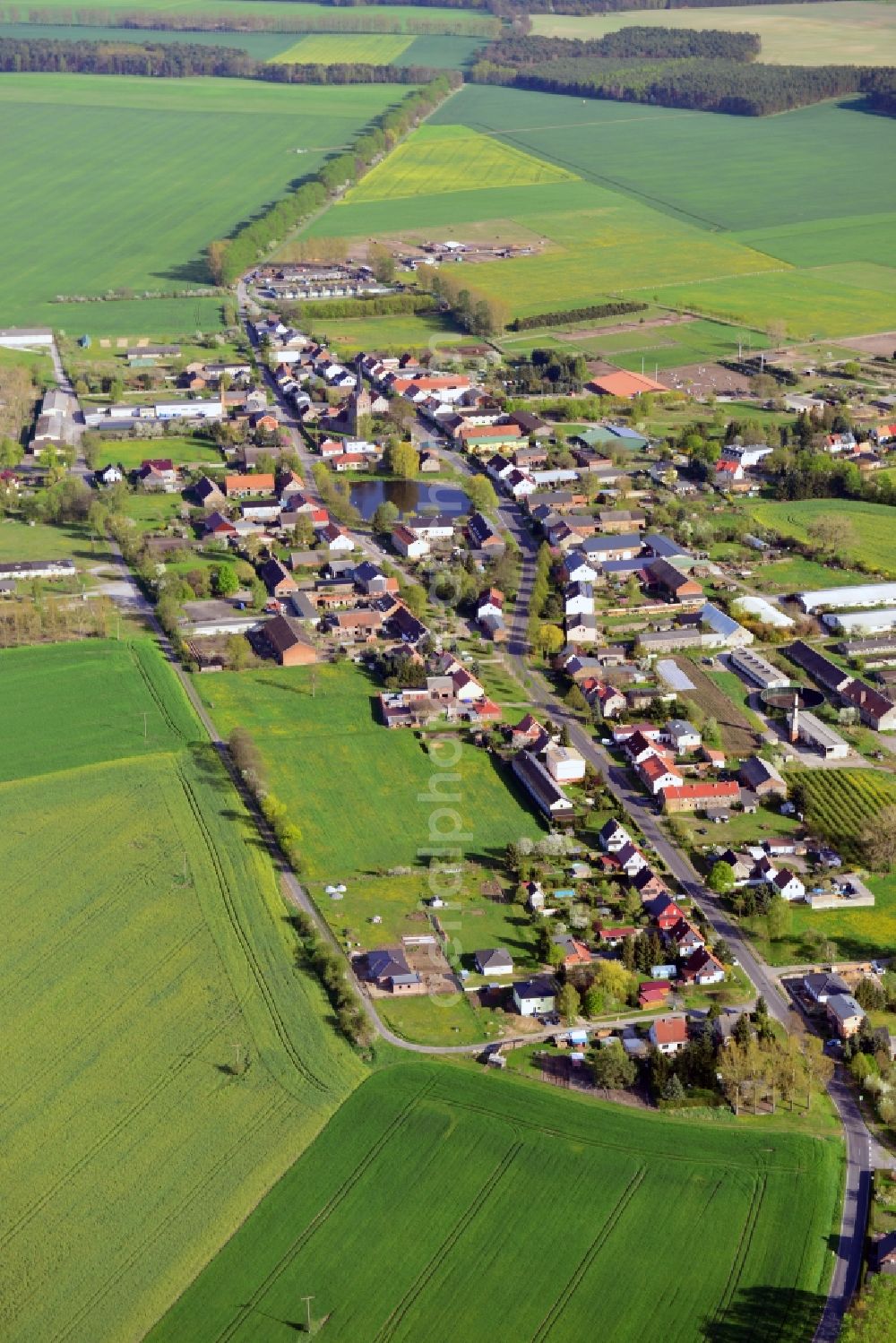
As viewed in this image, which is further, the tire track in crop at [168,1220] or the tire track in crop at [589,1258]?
the tire track in crop at [168,1220]

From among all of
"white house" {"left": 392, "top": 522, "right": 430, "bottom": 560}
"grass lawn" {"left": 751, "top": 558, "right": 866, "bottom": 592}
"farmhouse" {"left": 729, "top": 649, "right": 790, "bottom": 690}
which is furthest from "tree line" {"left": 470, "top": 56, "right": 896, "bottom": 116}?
"farmhouse" {"left": 729, "top": 649, "right": 790, "bottom": 690}

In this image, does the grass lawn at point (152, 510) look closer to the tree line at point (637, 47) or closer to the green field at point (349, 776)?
the green field at point (349, 776)

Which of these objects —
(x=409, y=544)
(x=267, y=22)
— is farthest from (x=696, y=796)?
(x=267, y=22)

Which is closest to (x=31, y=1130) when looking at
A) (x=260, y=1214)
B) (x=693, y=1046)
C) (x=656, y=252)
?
(x=260, y=1214)

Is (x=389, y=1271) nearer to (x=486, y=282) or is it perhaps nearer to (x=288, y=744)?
(x=288, y=744)

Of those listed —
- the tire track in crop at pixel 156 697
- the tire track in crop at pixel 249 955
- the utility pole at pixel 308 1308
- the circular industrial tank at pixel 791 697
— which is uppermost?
the circular industrial tank at pixel 791 697

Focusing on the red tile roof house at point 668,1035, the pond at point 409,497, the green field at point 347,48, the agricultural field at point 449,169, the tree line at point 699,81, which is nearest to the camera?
the red tile roof house at point 668,1035

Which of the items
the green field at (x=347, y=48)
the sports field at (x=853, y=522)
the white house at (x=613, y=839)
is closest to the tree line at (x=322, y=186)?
the green field at (x=347, y=48)

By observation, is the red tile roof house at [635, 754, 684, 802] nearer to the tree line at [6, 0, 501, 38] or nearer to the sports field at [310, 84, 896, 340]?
the sports field at [310, 84, 896, 340]
